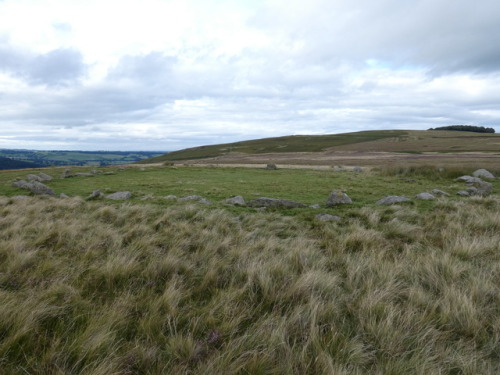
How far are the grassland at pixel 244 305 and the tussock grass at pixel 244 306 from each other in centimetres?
2

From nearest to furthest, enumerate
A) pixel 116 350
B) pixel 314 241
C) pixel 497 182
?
pixel 116 350 < pixel 314 241 < pixel 497 182

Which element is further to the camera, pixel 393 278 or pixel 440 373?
pixel 393 278

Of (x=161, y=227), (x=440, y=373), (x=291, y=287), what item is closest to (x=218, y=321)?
(x=291, y=287)

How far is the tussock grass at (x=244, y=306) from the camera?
2.61 meters

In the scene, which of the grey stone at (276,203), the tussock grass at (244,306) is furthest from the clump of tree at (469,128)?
the tussock grass at (244,306)

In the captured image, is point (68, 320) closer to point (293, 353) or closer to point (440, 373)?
point (293, 353)

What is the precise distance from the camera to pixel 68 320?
317 cm

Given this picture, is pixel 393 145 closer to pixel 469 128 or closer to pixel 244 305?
pixel 244 305

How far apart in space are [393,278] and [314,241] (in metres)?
2.45

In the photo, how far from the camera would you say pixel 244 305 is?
360 centimetres

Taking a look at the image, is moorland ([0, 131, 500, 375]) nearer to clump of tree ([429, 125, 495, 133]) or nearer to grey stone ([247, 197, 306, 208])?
grey stone ([247, 197, 306, 208])

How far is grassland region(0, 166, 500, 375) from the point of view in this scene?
2611mm

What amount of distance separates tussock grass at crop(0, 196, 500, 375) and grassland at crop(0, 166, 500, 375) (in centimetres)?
2

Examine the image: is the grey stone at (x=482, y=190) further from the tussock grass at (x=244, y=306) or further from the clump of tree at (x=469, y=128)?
the clump of tree at (x=469, y=128)
